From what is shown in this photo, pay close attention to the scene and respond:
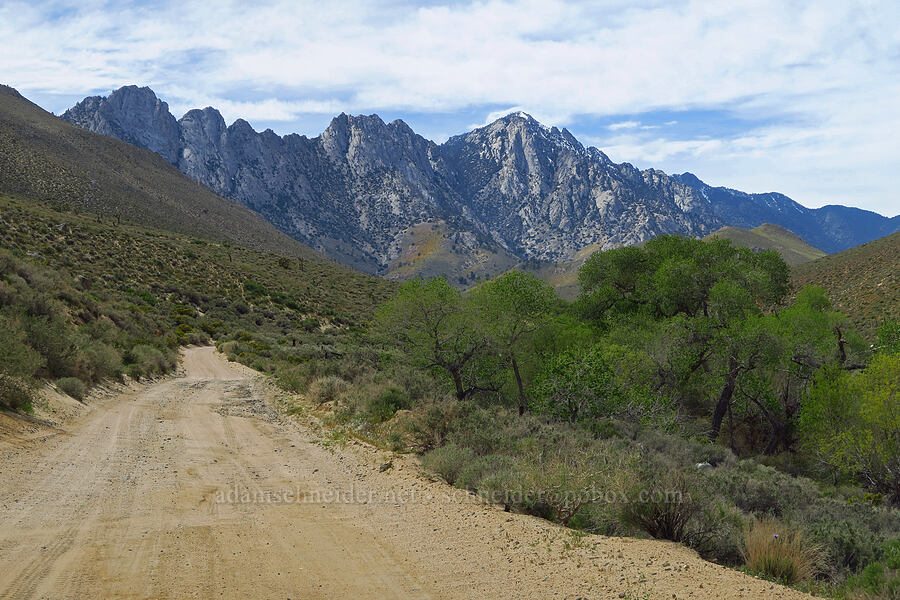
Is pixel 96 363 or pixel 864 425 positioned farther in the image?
pixel 96 363

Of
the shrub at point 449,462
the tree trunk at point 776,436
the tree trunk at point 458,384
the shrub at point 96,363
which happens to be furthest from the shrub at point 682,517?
the shrub at point 96,363

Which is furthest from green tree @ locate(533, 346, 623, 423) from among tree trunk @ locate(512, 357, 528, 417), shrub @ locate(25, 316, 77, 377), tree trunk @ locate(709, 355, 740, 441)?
shrub @ locate(25, 316, 77, 377)

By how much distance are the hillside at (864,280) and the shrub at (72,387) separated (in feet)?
156

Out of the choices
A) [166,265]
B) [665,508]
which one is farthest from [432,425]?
[166,265]

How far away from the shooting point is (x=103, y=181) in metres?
89.2

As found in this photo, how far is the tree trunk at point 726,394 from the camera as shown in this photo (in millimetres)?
20422

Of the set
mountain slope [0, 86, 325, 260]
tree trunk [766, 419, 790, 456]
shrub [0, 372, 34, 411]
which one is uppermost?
mountain slope [0, 86, 325, 260]

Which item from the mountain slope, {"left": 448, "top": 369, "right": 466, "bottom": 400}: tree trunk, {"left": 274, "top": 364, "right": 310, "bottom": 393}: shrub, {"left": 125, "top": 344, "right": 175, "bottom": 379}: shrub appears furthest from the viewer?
the mountain slope

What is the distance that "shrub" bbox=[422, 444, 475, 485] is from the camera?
9.62m

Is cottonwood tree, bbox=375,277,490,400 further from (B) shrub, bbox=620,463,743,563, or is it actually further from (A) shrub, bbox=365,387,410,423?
(B) shrub, bbox=620,463,743,563

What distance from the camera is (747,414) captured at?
2297 cm

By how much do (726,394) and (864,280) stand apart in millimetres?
45585

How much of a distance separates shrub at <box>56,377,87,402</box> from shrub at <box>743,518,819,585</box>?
58.4ft

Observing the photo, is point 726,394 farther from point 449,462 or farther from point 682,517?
point 682,517
